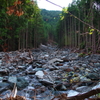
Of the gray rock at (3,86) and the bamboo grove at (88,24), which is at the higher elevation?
the bamboo grove at (88,24)

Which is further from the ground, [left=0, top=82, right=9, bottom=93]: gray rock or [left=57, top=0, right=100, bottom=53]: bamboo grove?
[left=57, top=0, right=100, bottom=53]: bamboo grove

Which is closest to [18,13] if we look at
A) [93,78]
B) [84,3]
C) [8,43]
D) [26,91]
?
[26,91]

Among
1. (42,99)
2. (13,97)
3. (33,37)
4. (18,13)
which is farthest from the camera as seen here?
(33,37)

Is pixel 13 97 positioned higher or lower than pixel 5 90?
higher

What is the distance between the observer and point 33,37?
33.8m

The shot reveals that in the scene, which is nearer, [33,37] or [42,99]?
[42,99]

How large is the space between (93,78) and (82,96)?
3054 millimetres

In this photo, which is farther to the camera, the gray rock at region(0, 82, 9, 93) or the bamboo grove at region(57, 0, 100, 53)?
the gray rock at region(0, 82, 9, 93)

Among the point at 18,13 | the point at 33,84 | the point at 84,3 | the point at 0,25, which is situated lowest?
the point at 33,84

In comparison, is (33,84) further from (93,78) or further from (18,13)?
(18,13)

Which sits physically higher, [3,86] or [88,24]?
[88,24]

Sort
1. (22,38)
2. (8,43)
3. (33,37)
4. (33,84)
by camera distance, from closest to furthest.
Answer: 1. (33,84)
2. (8,43)
3. (22,38)
4. (33,37)

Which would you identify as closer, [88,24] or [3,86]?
[88,24]

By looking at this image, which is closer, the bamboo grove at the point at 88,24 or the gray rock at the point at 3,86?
the bamboo grove at the point at 88,24
